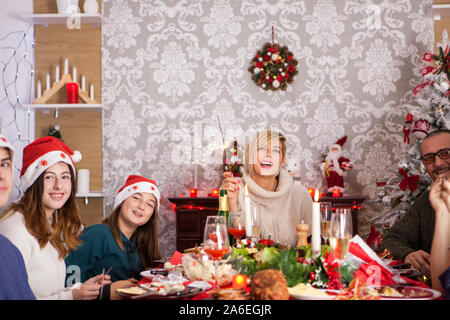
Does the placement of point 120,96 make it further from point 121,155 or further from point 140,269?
point 140,269

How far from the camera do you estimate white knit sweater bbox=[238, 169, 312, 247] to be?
8.92 feet

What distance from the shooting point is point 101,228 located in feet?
6.95

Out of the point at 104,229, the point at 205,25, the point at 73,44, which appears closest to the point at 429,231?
the point at 104,229

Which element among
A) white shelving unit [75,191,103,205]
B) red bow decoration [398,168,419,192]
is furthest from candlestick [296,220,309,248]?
white shelving unit [75,191,103,205]

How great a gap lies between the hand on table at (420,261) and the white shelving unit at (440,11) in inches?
119

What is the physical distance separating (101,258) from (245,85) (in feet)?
8.60

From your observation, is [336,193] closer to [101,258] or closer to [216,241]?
[101,258]

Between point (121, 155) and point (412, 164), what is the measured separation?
268 cm

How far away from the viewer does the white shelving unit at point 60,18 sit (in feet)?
13.6

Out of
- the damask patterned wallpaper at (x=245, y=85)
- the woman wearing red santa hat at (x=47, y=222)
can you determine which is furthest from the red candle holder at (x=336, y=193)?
the woman wearing red santa hat at (x=47, y=222)

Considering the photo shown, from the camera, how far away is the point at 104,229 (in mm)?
2129

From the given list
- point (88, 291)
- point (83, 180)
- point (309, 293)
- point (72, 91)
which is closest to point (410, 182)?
point (309, 293)

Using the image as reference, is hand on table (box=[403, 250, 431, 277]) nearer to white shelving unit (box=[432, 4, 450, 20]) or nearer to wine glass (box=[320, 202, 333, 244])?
wine glass (box=[320, 202, 333, 244])

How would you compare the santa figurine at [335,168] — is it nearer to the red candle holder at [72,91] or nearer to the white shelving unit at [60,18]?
the red candle holder at [72,91]
